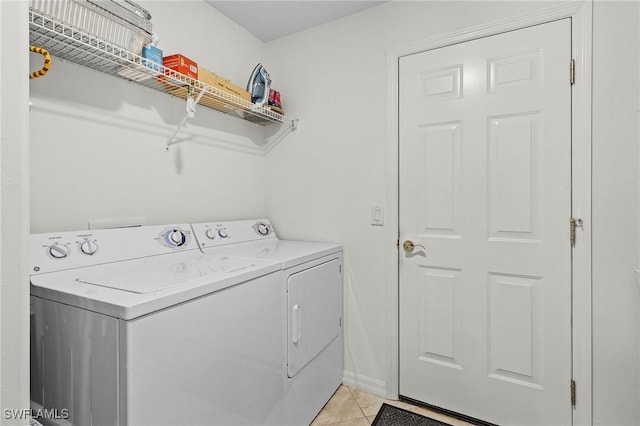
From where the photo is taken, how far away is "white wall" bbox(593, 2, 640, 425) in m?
1.41

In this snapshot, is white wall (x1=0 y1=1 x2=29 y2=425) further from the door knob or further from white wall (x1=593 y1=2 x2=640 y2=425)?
white wall (x1=593 y1=2 x2=640 y2=425)

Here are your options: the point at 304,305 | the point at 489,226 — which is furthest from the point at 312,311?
the point at 489,226

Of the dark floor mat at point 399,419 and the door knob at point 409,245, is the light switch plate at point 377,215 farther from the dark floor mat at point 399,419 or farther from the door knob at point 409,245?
the dark floor mat at point 399,419

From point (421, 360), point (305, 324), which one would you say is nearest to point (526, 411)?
point (421, 360)

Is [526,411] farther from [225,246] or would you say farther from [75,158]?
[75,158]

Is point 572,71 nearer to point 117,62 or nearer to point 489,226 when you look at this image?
point 489,226

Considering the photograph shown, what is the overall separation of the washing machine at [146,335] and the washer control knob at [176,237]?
0.44 feet

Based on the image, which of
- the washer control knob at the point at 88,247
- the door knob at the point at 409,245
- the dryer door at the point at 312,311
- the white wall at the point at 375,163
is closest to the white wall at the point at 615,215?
the white wall at the point at 375,163

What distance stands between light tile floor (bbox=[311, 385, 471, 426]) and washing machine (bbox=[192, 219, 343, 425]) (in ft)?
0.16

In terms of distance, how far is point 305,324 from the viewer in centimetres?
167

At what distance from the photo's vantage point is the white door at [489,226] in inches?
61.8

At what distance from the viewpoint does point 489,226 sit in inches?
67.6

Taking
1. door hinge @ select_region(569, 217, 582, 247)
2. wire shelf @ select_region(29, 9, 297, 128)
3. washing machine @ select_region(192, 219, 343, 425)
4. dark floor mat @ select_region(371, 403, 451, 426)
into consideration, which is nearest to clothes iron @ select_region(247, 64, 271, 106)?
wire shelf @ select_region(29, 9, 297, 128)

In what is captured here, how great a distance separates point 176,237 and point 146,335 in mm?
799
